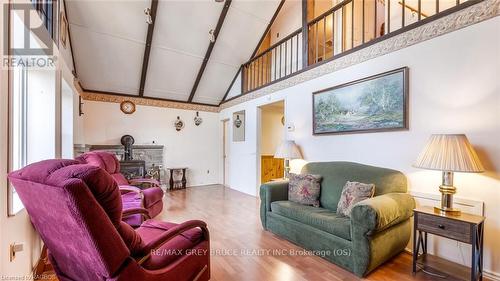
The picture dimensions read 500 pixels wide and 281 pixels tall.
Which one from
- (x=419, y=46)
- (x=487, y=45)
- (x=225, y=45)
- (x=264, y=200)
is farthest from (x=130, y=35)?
(x=487, y=45)

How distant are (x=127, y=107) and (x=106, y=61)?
1.24 meters

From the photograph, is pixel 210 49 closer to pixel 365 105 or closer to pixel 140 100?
pixel 140 100

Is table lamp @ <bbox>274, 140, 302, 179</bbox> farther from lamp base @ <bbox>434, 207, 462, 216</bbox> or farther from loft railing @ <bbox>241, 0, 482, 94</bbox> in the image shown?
lamp base @ <bbox>434, 207, 462, 216</bbox>

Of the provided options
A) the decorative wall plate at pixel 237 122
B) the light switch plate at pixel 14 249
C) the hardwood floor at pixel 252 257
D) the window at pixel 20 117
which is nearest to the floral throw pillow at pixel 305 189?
the hardwood floor at pixel 252 257

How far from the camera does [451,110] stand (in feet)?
7.41

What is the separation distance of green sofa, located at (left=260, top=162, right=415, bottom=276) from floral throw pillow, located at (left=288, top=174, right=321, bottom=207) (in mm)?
85

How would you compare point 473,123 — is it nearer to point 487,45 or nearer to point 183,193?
point 487,45

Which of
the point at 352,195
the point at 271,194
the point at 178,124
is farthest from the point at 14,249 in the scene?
the point at 178,124

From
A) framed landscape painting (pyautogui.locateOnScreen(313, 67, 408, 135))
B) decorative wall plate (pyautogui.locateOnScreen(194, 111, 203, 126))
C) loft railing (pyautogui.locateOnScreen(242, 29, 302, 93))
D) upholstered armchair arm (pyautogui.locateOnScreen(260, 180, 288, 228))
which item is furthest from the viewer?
decorative wall plate (pyautogui.locateOnScreen(194, 111, 203, 126))

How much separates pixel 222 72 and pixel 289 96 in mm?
2395

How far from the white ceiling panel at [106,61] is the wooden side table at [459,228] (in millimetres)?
5346

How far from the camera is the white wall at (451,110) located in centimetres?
202

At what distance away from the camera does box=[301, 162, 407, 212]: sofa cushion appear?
8.28ft

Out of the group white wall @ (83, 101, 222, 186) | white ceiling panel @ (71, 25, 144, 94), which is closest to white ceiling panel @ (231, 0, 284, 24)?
white ceiling panel @ (71, 25, 144, 94)
